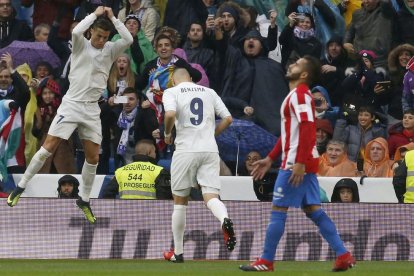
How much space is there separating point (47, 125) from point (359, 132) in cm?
500

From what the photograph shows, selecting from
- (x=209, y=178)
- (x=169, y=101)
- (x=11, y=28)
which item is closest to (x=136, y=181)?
(x=209, y=178)

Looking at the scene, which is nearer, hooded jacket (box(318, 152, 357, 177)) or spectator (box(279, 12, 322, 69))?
hooded jacket (box(318, 152, 357, 177))

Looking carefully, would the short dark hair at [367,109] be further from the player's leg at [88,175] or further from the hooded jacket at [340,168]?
the player's leg at [88,175]

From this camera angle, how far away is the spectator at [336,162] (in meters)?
A: 21.9

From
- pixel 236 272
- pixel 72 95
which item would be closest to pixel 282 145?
pixel 236 272

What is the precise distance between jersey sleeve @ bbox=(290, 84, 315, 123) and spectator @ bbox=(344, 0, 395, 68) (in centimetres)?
818

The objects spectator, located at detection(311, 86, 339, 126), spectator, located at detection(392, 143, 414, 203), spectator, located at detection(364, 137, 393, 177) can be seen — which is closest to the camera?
spectator, located at detection(392, 143, 414, 203)

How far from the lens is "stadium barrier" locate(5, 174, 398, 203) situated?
835 inches

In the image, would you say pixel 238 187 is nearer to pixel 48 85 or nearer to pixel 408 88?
pixel 408 88

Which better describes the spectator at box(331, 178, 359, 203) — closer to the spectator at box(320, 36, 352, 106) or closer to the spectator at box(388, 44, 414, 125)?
the spectator at box(388, 44, 414, 125)

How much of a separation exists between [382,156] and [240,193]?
7.16 feet

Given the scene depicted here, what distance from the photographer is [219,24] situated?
23828mm

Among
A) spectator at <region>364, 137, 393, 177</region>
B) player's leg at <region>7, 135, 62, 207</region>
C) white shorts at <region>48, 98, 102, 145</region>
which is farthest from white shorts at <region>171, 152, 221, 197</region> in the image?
spectator at <region>364, 137, 393, 177</region>

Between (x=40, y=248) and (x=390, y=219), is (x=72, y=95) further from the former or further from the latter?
(x=390, y=219)
